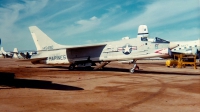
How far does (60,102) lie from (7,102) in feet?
6.00

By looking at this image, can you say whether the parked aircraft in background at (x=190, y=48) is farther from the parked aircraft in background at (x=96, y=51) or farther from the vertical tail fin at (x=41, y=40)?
the vertical tail fin at (x=41, y=40)

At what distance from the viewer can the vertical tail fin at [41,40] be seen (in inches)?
936

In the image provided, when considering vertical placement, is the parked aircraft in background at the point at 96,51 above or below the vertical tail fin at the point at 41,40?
below

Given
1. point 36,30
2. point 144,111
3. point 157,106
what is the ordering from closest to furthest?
point 144,111 < point 157,106 < point 36,30

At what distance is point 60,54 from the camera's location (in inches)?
894

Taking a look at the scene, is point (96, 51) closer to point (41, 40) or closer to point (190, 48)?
point (41, 40)

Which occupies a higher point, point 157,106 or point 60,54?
point 60,54

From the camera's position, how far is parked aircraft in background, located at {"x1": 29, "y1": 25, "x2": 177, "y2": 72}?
17.7 meters

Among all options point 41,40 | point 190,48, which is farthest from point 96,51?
point 190,48

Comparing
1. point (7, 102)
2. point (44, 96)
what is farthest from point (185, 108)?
point (7, 102)

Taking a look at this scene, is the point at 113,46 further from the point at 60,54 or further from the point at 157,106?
the point at 157,106

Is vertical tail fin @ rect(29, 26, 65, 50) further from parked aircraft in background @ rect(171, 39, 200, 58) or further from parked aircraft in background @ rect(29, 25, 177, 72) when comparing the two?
parked aircraft in background @ rect(171, 39, 200, 58)

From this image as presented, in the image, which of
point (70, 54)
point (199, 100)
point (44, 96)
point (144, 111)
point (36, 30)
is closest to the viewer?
point (144, 111)

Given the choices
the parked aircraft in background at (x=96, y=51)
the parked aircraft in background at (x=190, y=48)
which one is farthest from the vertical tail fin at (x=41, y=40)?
the parked aircraft in background at (x=190, y=48)
